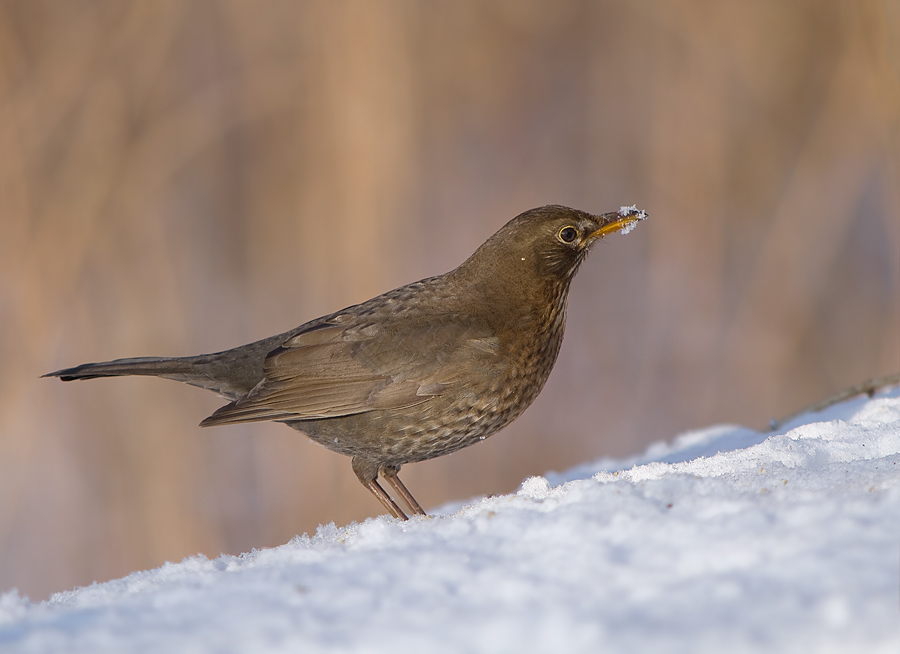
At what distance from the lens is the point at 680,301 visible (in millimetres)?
7574

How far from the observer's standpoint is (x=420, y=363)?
3.53 meters

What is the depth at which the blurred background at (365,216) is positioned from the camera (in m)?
5.44

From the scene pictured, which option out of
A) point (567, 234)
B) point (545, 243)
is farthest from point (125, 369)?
point (567, 234)

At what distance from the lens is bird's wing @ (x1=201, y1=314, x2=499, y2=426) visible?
347 centimetres

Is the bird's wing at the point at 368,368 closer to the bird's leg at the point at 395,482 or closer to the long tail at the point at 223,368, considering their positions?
the long tail at the point at 223,368

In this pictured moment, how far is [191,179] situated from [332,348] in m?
4.66

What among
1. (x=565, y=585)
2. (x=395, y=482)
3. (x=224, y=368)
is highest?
Answer: (x=224, y=368)

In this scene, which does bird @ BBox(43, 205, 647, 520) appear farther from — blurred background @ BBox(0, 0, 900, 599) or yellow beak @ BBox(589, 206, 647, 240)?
blurred background @ BBox(0, 0, 900, 599)

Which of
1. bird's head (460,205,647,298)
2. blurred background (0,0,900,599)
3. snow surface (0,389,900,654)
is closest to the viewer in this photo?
snow surface (0,389,900,654)

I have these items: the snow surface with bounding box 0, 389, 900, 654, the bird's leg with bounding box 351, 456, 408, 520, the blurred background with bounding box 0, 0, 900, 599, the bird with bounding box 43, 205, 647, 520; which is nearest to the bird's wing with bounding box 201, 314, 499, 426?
the bird with bounding box 43, 205, 647, 520

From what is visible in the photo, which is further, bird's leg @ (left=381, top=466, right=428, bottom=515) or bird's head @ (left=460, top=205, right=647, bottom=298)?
bird's head @ (left=460, top=205, right=647, bottom=298)

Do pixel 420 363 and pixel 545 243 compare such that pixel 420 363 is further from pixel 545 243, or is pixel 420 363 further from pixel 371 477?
pixel 545 243

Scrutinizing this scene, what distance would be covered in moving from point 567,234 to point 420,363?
878 millimetres

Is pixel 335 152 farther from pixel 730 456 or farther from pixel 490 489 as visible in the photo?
pixel 730 456
